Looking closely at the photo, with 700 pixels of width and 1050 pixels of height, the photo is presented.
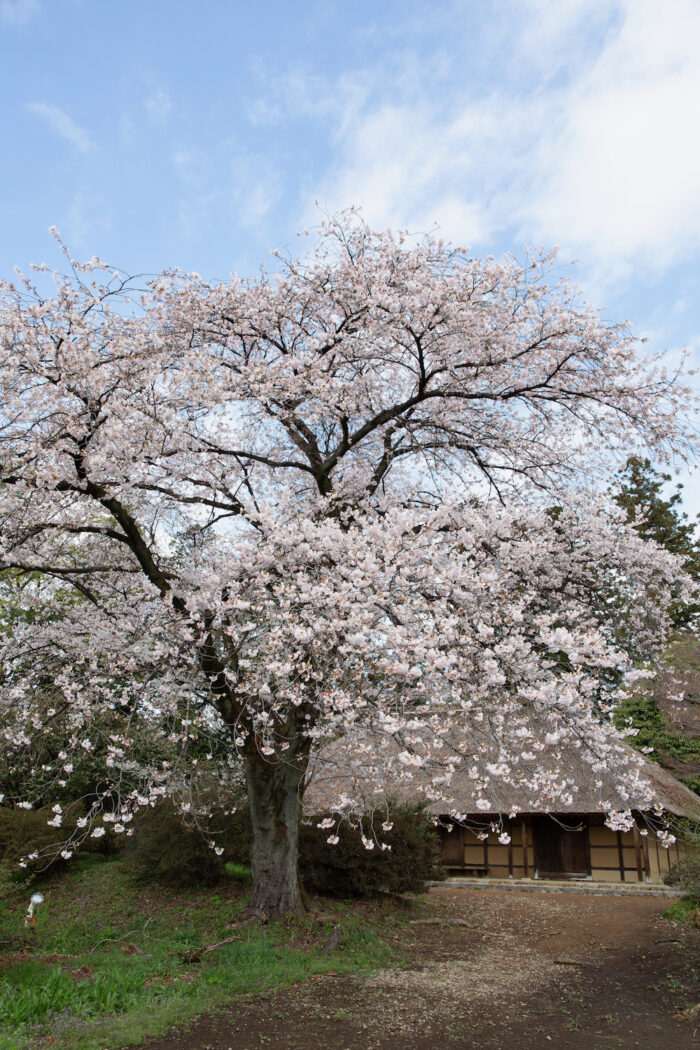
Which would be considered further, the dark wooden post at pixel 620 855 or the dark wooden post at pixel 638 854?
the dark wooden post at pixel 620 855

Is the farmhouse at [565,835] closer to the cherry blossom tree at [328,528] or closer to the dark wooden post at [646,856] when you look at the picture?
the dark wooden post at [646,856]

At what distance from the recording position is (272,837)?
909 cm

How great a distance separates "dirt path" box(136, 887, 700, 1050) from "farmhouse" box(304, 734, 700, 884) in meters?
4.16

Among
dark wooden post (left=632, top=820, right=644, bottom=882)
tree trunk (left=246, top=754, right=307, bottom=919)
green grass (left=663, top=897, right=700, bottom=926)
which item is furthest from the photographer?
dark wooden post (left=632, top=820, right=644, bottom=882)

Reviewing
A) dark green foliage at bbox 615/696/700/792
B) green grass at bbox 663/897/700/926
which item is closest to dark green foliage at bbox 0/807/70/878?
green grass at bbox 663/897/700/926

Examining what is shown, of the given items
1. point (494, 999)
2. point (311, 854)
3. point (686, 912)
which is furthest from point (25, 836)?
point (686, 912)

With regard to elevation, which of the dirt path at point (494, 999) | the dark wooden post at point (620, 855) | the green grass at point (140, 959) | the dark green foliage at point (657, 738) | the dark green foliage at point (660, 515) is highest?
the dark green foliage at point (660, 515)

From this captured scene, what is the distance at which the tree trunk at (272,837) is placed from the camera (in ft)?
29.7

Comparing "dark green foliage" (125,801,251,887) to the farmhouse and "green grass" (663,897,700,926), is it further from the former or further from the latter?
"green grass" (663,897,700,926)

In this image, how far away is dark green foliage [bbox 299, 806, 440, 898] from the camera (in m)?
11.2

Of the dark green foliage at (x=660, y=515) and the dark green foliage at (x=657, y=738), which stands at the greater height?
the dark green foliage at (x=660, y=515)

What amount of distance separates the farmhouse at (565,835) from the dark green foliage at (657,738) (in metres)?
0.85

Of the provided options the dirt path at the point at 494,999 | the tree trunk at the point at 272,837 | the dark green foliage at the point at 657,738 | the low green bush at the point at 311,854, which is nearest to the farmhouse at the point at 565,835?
the dark green foliage at the point at 657,738

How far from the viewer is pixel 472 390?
993cm
